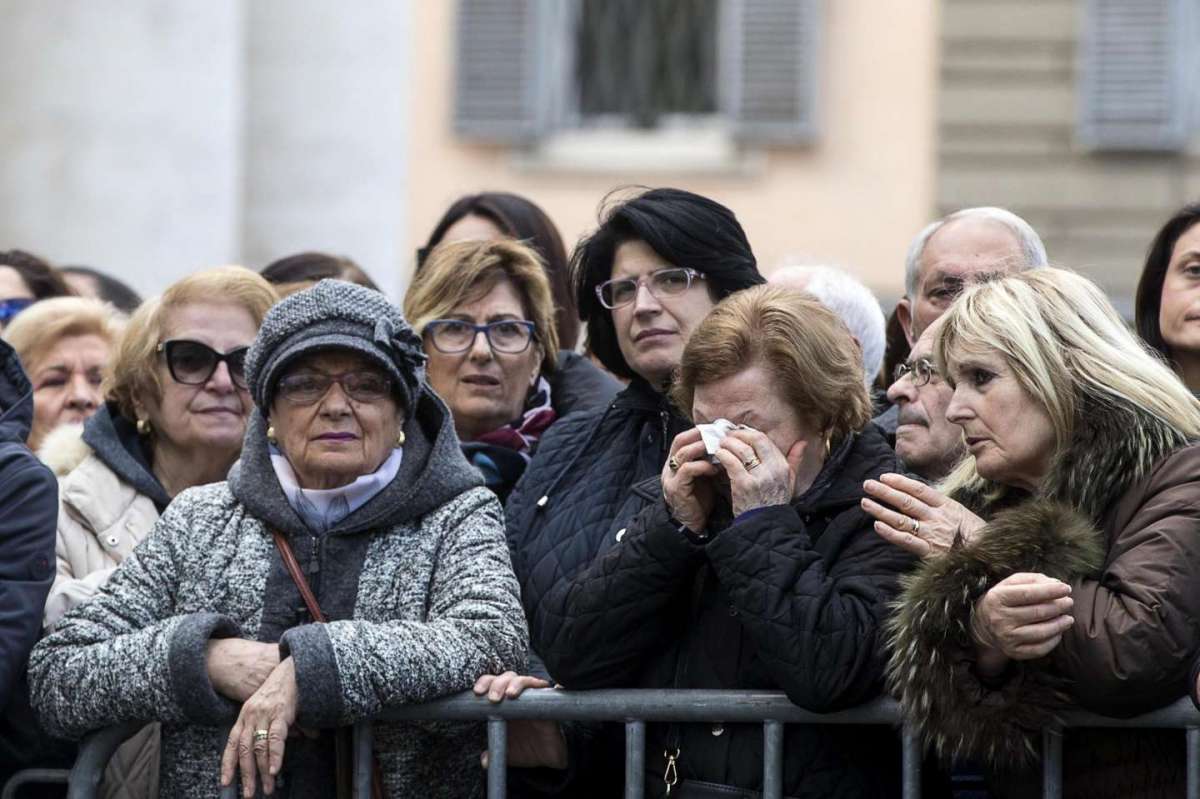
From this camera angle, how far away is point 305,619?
4719 mm

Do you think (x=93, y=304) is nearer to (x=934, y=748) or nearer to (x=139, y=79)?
(x=139, y=79)

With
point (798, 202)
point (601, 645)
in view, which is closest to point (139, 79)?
point (601, 645)

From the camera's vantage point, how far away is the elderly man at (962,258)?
541 cm

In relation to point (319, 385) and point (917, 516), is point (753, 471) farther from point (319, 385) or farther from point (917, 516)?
point (319, 385)

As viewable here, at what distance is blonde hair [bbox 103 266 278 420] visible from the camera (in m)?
5.58

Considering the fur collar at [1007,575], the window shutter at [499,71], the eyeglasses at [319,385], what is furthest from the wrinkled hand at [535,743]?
the window shutter at [499,71]

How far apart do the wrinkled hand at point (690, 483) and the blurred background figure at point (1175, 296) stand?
114 cm

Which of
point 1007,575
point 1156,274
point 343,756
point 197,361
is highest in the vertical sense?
point 1156,274

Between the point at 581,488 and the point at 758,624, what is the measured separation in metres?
0.79

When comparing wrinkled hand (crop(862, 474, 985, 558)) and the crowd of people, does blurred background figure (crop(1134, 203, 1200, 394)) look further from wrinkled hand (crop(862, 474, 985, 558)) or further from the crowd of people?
wrinkled hand (crop(862, 474, 985, 558))

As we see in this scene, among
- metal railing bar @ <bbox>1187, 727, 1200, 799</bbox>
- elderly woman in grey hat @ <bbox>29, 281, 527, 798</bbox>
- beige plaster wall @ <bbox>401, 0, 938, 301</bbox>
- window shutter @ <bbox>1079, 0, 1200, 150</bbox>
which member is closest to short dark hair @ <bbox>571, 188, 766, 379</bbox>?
elderly woman in grey hat @ <bbox>29, 281, 527, 798</bbox>

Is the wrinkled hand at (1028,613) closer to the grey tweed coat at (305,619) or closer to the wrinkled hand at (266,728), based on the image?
the grey tweed coat at (305,619)

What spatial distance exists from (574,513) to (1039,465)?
3.31ft

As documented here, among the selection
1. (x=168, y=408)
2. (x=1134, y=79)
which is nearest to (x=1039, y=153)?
(x=1134, y=79)
